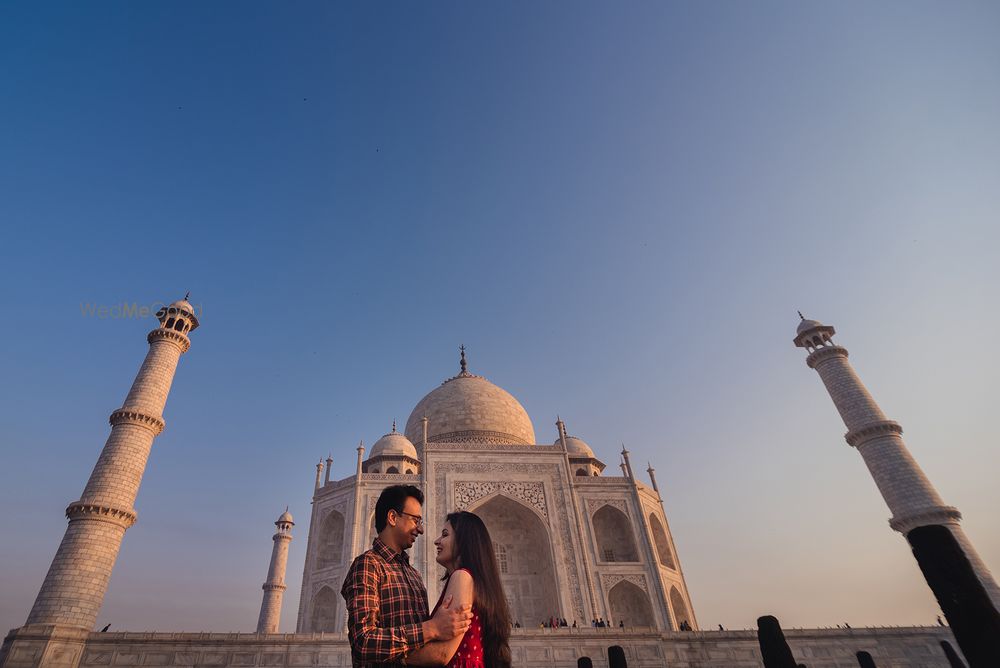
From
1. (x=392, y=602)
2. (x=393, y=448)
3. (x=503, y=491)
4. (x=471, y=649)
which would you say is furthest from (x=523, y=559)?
(x=471, y=649)

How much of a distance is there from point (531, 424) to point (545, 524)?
7967mm

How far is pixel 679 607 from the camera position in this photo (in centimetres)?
1912

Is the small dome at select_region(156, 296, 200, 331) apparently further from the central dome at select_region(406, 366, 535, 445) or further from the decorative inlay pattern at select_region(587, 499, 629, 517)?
the decorative inlay pattern at select_region(587, 499, 629, 517)

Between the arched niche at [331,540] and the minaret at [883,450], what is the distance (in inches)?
652

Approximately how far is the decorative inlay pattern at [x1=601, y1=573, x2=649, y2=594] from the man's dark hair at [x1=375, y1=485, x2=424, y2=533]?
16429mm

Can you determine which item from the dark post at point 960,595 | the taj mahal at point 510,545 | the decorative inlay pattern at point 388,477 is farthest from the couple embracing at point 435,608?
the decorative inlay pattern at point 388,477

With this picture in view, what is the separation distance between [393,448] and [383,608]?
19761 mm

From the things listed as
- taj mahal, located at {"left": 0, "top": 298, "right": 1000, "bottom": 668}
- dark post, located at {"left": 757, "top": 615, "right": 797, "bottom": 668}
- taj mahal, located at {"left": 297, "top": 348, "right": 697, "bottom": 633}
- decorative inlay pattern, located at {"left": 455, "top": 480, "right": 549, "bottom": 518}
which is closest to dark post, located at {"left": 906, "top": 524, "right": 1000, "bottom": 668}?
dark post, located at {"left": 757, "top": 615, "right": 797, "bottom": 668}

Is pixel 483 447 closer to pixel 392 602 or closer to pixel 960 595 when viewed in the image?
pixel 960 595

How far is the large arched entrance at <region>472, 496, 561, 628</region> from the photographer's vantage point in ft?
57.2

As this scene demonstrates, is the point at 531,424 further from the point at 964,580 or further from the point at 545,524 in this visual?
the point at 964,580

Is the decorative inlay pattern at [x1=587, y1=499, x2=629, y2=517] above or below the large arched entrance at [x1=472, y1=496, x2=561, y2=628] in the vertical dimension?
above

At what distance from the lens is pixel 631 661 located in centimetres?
1106

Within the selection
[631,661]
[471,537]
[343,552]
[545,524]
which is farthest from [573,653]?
[471,537]
